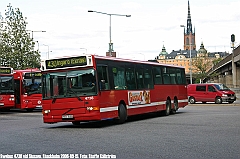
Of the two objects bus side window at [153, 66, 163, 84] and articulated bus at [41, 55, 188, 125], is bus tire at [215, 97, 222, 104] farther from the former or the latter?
articulated bus at [41, 55, 188, 125]

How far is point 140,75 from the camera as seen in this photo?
22.1 m

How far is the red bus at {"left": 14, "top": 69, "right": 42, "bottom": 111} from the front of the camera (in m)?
32.3

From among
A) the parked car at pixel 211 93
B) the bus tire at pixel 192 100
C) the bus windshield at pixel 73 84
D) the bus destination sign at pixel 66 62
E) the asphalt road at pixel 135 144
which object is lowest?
the asphalt road at pixel 135 144

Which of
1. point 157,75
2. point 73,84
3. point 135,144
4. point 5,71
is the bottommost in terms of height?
point 135,144

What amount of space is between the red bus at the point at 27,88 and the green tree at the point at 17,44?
21728mm

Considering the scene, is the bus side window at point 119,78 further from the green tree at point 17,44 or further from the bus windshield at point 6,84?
the green tree at point 17,44

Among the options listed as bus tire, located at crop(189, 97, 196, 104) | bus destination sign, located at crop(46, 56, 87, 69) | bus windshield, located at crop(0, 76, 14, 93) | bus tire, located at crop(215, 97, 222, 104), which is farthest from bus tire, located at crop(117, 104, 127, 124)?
bus tire, located at crop(189, 97, 196, 104)

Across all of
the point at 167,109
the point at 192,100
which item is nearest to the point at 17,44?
the point at 192,100

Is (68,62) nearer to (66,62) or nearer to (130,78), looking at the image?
(66,62)

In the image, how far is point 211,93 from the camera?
40.2 metres

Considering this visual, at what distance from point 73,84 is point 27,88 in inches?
610

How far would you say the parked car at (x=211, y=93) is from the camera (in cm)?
3928

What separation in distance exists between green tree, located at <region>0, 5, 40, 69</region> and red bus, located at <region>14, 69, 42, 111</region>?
21728mm

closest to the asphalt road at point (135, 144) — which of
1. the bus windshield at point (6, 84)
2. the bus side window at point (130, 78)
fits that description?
the bus side window at point (130, 78)
